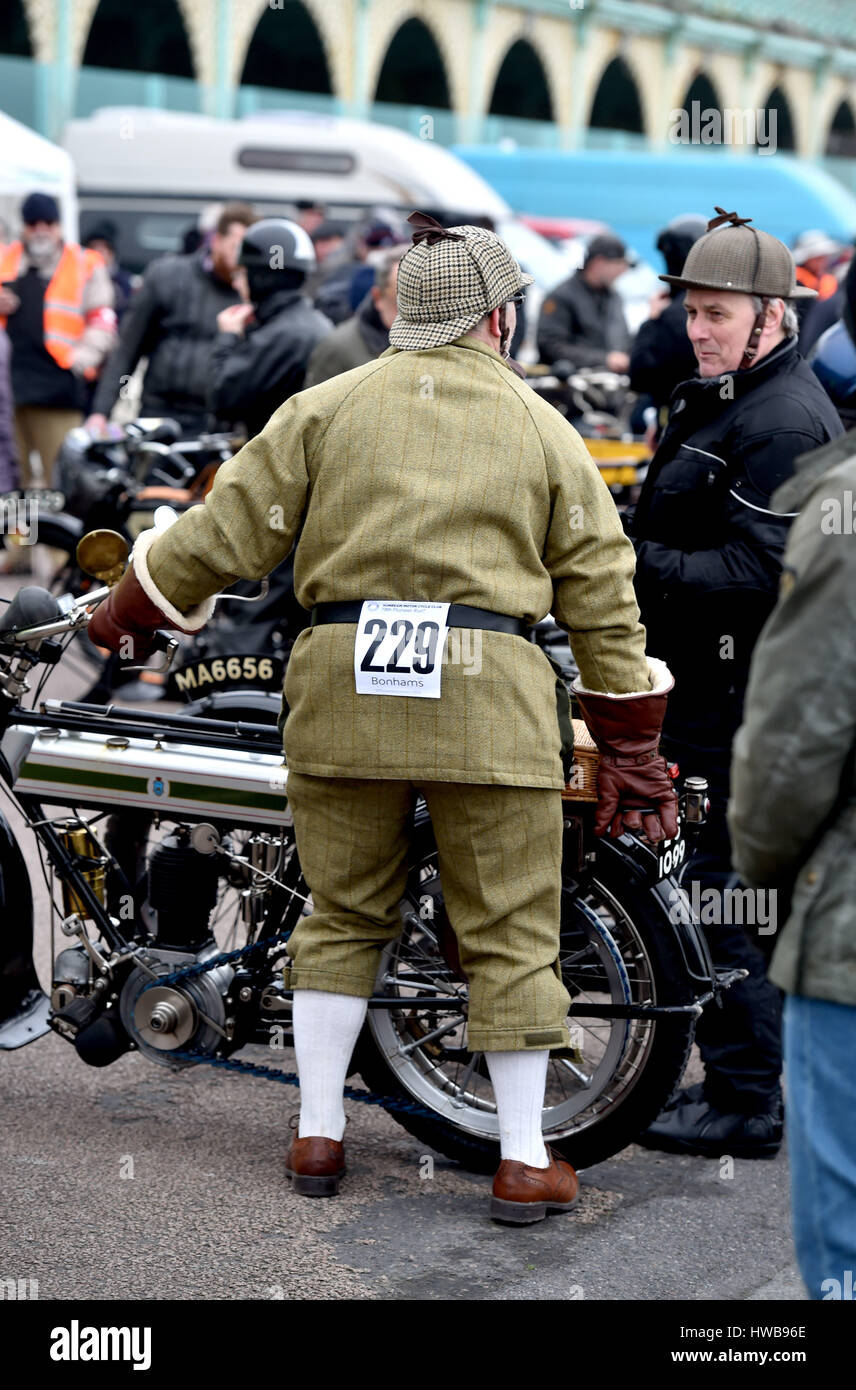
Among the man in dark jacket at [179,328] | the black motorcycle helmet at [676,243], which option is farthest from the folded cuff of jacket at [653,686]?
the man in dark jacket at [179,328]

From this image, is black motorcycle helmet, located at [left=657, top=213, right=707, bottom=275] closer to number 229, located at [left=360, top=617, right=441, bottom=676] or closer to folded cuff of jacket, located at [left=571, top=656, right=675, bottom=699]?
folded cuff of jacket, located at [left=571, top=656, right=675, bottom=699]

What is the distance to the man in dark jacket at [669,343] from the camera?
24.8 ft

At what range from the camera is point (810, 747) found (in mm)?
2357

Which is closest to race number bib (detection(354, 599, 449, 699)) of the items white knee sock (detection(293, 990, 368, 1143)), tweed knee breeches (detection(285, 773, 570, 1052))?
tweed knee breeches (detection(285, 773, 570, 1052))

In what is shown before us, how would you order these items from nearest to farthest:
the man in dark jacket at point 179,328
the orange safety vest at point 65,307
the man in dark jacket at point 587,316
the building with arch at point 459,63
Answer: the man in dark jacket at point 179,328 < the orange safety vest at point 65,307 < the man in dark jacket at point 587,316 < the building with arch at point 459,63

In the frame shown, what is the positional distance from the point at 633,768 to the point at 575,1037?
642 mm

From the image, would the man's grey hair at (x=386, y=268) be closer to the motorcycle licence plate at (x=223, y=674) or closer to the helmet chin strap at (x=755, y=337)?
the motorcycle licence plate at (x=223, y=674)

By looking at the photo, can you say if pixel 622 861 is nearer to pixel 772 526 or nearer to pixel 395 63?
pixel 772 526

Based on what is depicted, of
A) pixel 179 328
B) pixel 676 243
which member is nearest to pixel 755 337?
pixel 676 243

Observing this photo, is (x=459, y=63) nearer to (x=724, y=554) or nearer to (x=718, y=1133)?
(x=724, y=554)

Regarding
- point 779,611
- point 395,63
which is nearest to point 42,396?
point 779,611

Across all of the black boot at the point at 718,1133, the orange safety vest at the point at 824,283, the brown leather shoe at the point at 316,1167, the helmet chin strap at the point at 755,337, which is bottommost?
the black boot at the point at 718,1133

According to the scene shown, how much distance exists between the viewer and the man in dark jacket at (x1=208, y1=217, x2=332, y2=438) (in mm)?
7426

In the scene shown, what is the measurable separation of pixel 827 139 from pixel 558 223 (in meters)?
36.7
